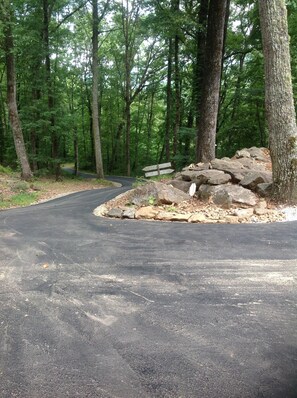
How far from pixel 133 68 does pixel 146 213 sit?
22.5m

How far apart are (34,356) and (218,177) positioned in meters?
5.15

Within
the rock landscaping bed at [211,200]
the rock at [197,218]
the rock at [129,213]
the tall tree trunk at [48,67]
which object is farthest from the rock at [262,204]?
the tall tree trunk at [48,67]

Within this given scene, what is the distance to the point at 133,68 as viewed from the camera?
80.2 feet

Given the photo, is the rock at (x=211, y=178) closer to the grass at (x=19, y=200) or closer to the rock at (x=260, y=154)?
the rock at (x=260, y=154)

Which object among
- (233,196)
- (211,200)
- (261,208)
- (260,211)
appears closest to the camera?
(260,211)

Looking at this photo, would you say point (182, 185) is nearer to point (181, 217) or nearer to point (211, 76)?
point (181, 217)

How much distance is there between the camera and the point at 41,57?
15383mm

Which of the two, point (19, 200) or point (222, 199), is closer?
point (222, 199)

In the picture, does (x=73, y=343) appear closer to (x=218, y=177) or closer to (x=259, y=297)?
(x=259, y=297)

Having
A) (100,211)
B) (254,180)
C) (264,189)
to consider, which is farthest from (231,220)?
(100,211)

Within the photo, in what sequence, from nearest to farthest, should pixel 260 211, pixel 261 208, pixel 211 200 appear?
1. pixel 260 211
2. pixel 261 208
3. pixel 211 200

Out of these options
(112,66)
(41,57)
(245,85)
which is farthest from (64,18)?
(245,85)

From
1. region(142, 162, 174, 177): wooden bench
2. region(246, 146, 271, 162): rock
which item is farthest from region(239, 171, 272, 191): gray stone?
region(246, 146, 271, 162): rock

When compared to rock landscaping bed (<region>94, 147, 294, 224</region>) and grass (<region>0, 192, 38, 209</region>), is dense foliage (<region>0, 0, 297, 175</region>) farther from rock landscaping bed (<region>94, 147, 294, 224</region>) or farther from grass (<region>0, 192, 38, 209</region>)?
grass (<region>0, 192, 38, 209</region>)
